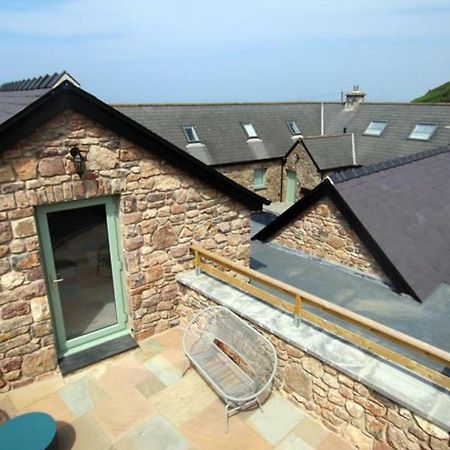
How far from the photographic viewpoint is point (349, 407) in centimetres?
382

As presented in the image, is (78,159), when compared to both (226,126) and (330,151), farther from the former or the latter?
(330,151)

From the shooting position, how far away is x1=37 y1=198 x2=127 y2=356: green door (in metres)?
4.74

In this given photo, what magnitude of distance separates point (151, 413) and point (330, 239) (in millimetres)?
6337

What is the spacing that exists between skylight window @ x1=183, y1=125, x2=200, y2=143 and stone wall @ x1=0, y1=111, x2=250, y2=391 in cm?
1439

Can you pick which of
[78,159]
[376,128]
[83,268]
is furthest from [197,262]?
[376,128]

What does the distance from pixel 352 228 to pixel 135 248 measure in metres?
5.37

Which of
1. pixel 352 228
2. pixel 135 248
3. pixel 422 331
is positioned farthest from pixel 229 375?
pixel 352 228

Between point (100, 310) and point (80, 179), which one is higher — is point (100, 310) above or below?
below

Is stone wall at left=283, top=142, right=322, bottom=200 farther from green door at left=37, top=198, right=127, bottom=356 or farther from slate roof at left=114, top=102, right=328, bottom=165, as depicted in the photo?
green door at left=37, top=198, right=127, bottom=356

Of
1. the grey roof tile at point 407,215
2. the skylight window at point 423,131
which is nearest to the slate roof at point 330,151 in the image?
the skylight window at point 423,131

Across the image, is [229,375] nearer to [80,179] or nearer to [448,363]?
[448,363]

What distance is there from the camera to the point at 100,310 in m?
5.57

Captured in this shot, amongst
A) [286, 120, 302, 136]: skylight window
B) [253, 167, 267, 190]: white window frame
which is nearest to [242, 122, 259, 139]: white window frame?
[253, 167, 267, 190]: white window frame

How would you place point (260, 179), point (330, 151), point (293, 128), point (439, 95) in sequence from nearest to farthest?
point (330, 151), point (260, 179), point (293, 128), point (439, 95)
